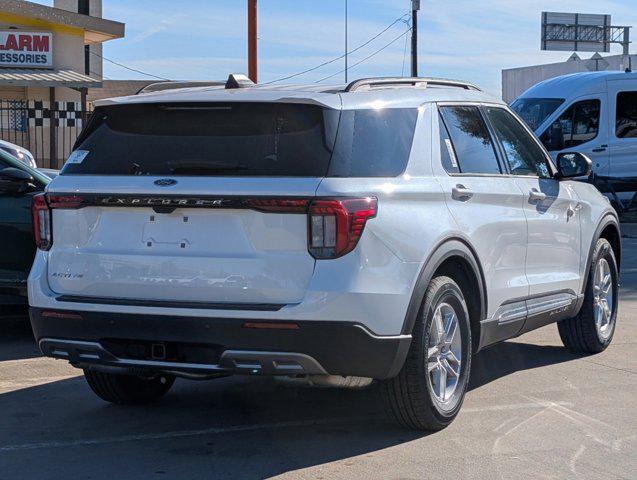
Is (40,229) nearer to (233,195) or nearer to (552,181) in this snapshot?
Result: (233,195)

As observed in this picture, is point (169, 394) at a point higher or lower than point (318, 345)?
lower

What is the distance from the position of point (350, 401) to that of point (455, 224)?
1.41m

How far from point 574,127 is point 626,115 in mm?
1018

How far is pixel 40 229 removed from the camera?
5660 millimetres

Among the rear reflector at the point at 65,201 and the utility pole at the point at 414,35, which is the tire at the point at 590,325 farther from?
the utility pole at the point at 414,35

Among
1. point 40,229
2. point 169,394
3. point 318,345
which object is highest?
point 40,229

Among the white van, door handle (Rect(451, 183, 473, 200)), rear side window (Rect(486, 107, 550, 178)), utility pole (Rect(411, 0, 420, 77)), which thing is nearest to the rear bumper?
door handle (Rect(451, 183, 473, 200))

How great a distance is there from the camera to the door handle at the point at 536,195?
Answer: 6863mm

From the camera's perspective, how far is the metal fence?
94.7 feet

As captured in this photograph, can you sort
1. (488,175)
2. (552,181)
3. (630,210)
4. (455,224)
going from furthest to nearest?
(630,210) → (552,181) → (488,175) → (455,224)

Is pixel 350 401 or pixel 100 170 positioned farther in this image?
pixel 350 401

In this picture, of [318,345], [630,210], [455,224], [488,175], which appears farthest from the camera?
[630,210]

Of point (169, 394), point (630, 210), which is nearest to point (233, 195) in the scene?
point (169, 394)

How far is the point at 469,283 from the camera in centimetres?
610
